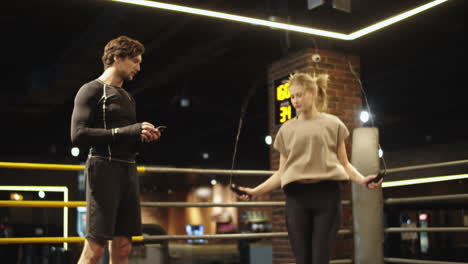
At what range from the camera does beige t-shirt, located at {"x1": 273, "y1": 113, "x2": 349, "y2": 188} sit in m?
2.73

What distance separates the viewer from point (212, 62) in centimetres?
1012

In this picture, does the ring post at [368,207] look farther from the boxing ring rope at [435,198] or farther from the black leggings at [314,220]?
the black leggings at [314,220]

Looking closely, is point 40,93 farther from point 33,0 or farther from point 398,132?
point 398,132

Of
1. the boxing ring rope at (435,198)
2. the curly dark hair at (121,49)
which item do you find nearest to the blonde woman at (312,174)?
the curly dark hair at (121,49)

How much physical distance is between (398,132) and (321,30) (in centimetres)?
970

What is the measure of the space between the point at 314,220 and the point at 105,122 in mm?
1096

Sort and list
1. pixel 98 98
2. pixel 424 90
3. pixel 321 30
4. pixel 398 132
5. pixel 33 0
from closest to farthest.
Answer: pixel 98 98
pixel 321 30
pixel 33 0
pixel 424 90
pixel 398 132

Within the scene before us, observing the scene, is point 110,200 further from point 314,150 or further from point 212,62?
point 212,62

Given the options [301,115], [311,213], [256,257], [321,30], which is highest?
[321,30]

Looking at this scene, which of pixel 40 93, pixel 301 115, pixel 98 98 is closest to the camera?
pixel 98 98

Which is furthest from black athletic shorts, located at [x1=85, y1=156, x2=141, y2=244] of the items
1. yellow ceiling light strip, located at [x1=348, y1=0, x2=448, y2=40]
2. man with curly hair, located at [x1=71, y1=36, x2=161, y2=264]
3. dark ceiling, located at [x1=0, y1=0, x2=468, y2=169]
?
yellow ceiling light strip, located at [x1=348, y1=0, x2=448, y2=40]

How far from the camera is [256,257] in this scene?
943 cm

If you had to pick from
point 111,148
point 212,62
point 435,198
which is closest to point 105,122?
point 111,148

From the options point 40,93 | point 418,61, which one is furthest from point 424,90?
point 40,93
